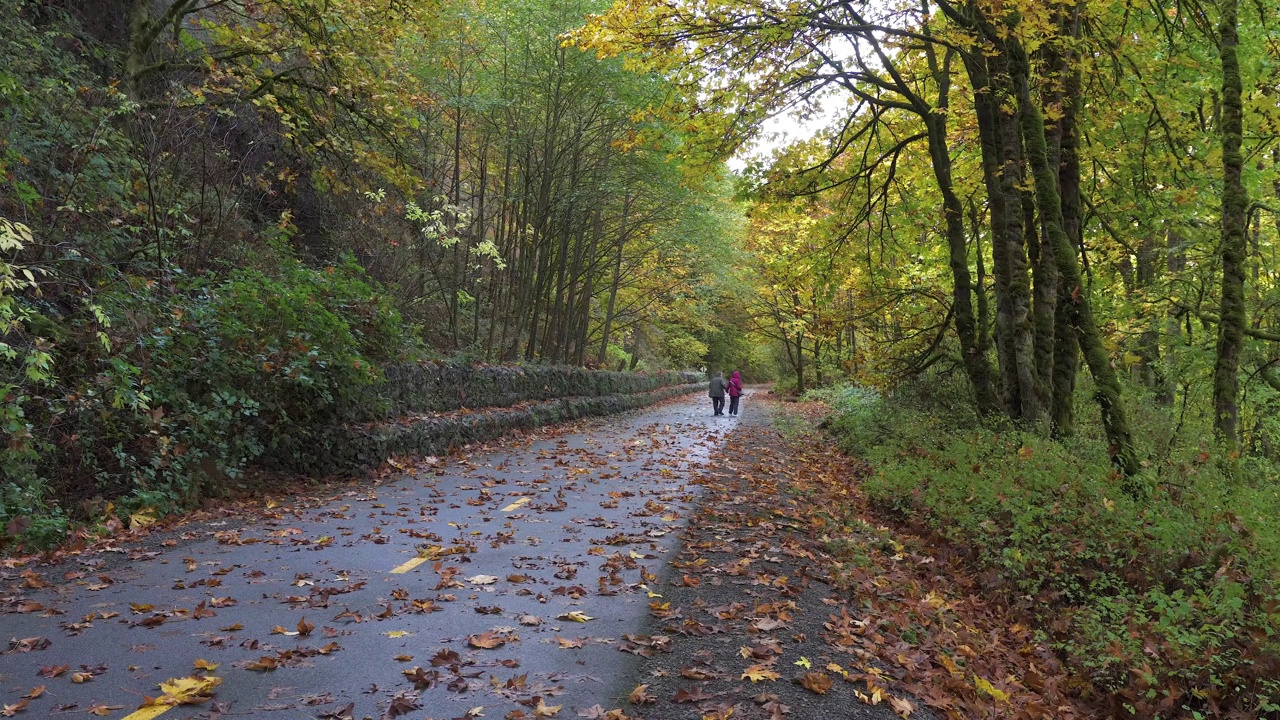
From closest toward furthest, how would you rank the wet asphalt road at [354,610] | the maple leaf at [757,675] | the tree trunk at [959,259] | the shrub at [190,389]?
the wet asphalt road at [354,610], the maple leaf at [757,675], the shrub at [190,389], the tree trunk at [959,259]

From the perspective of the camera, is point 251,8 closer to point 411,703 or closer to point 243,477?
point 243,477

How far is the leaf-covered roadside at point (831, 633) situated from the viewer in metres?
4.03

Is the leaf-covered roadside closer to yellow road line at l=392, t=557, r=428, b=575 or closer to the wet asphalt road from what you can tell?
the wet asphalt road

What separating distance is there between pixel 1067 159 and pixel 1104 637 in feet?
26.8

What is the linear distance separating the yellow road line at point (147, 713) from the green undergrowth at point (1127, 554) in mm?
5572

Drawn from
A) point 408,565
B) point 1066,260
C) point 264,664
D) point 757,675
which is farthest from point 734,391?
point 264,664

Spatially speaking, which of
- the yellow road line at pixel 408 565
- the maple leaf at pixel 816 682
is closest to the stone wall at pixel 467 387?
the yellow road line at pixel 408 565

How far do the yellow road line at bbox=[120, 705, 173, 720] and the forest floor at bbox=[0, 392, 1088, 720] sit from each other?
0.01m

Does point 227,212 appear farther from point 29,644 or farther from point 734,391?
point 734,391

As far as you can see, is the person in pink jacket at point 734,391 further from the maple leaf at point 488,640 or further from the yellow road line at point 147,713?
the yellow road line at point 147,713

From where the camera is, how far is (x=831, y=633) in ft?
16.3

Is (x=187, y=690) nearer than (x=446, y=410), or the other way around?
(x=187, y=690)

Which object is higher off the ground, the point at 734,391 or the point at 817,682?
the point at 734,391

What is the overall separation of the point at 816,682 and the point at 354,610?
320cm
